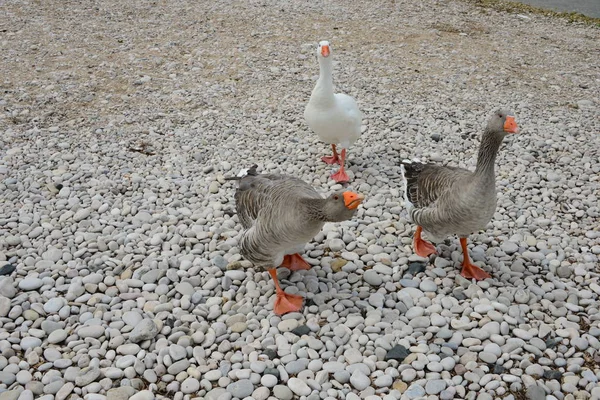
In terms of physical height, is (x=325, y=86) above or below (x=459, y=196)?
above

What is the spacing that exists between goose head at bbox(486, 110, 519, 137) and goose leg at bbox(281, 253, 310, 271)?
1.99m

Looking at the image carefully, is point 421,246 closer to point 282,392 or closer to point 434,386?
point 434,386

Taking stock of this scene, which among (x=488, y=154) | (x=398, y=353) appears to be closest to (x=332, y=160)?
(x=488, y=154)

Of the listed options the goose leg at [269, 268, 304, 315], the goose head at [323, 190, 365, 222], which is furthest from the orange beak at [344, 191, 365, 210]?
the goose leg at [269, 268, 304, 315]

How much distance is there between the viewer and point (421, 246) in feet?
16.7

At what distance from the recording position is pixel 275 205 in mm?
4195

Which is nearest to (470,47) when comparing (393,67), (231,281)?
(393,67)

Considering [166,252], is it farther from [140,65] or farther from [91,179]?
[140,65]

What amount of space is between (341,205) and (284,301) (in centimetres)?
111

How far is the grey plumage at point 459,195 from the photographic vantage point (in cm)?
427

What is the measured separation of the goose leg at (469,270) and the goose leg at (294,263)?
142 cm

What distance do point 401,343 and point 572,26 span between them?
12168 millimetres

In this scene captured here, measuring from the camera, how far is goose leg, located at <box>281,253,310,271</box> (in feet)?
→ 15.8

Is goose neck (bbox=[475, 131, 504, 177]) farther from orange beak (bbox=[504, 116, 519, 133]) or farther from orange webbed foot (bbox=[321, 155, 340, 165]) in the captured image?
orange webbed foot (bbox=[321, 155, 340, 165])
